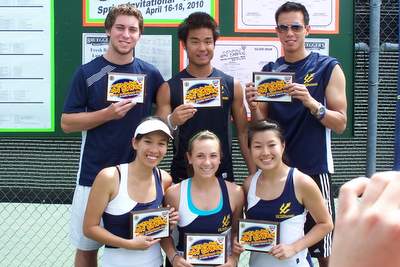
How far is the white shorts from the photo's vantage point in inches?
124

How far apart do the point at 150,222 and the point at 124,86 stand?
2.55 feet

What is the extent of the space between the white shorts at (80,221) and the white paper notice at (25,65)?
0.91m

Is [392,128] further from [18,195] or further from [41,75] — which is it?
[18,195]

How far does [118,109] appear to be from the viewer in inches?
Answer: 116

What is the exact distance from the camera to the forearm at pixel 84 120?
2994mm

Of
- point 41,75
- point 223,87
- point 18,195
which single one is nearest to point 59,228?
point 18,195

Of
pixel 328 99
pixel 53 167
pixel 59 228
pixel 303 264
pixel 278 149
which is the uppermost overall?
pixel 328 99

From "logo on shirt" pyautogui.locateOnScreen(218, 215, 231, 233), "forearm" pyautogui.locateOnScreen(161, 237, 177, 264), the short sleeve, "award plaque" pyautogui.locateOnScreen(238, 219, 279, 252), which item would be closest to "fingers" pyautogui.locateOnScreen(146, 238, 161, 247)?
"forearm" pyautogui.locateOnScreen(161, 237, 177, 264)

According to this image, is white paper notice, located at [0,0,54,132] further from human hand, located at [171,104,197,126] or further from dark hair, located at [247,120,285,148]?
dark hair, located at [247,120,285,148]

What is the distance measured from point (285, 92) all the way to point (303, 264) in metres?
0.93

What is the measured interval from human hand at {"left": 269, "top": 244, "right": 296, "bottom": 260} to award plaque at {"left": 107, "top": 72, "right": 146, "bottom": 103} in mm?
1112

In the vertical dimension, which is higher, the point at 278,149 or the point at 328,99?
the point at 328,99

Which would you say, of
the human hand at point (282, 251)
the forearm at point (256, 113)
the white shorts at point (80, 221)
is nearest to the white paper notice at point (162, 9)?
the forearm at point (256, 113)

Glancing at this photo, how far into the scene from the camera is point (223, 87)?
10.3 feet
